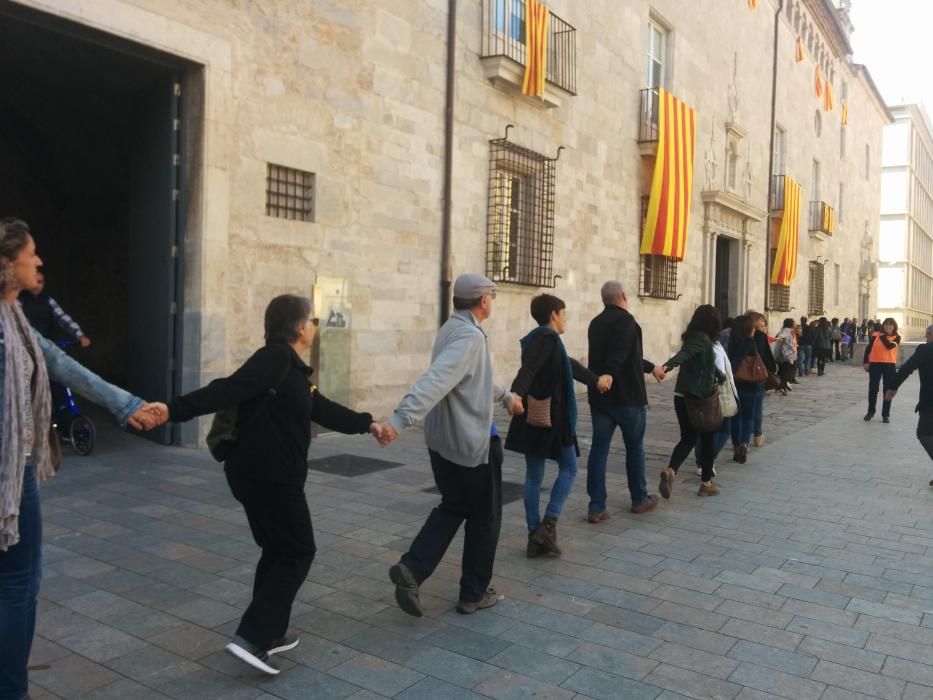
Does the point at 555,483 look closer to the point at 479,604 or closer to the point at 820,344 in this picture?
the point at 479,604

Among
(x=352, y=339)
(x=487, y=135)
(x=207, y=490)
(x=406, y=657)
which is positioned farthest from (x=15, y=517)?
(x=487, y=135)

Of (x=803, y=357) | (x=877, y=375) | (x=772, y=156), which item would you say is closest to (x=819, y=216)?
(x=772, y=156)

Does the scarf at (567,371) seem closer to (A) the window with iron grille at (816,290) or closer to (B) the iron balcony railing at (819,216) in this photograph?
(B) the iron balcony railing at (819,216)

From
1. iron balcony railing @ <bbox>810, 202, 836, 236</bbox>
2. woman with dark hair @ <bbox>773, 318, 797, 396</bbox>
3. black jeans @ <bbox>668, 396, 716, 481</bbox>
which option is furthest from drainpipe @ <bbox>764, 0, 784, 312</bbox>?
black jeans @ <bbox>668, 396, 716, 481</bbox>

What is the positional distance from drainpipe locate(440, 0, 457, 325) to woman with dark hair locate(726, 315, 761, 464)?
382 cm

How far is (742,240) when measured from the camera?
872 inches

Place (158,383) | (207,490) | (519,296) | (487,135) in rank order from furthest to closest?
1. (519,296)
2. (487,135)
3. (158,383)
4. (207,490)

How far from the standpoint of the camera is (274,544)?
3281 mm

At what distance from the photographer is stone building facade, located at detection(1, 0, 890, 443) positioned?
798 cm

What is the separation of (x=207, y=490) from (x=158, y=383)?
7.45ft

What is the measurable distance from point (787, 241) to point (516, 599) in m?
23.2

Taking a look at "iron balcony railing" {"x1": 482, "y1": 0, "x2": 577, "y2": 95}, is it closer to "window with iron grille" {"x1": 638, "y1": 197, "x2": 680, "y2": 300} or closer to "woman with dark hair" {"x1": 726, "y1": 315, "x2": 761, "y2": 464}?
"window with iron grille" {"x1": 638, "y1": 197, "x2": 680, "y2": 300}

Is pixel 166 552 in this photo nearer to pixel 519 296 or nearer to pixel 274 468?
pixel 274 468

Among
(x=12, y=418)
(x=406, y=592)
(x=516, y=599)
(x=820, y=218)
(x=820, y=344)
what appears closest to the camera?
(x=12, y=418)
